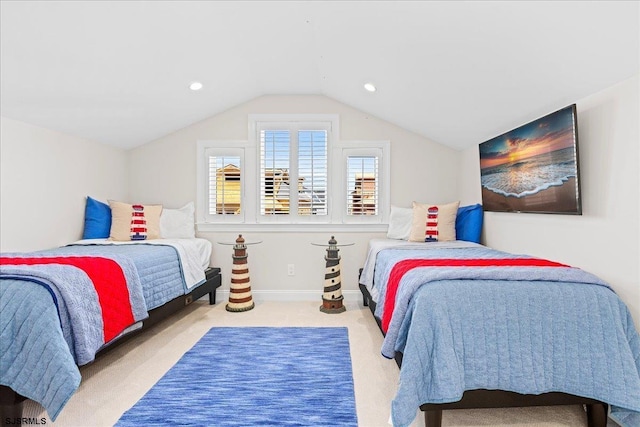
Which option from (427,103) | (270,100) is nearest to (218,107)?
(270,100)

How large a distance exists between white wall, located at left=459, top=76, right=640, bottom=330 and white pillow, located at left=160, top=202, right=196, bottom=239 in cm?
326

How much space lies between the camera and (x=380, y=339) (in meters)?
2.82

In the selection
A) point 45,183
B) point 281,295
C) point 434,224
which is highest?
point 45,183

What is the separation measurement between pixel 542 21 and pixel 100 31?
2408 mm

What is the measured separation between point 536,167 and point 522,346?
4.36 ft

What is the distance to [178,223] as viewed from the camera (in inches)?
152

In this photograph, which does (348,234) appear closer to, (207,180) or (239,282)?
(239,282)

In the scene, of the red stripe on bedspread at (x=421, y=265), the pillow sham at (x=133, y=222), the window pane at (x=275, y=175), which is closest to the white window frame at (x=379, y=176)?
the window pane at (x=275, y=175)

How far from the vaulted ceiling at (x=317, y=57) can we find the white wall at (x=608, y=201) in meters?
0.15

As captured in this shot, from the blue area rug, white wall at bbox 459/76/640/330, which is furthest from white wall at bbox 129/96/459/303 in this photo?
white wall at bbox 459/76/640/330

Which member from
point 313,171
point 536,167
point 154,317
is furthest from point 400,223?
point 154,317

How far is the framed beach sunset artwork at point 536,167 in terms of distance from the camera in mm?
2070

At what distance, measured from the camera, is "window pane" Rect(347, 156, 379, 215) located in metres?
4.04

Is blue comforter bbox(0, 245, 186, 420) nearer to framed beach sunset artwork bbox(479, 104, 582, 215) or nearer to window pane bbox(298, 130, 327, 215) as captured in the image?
window pane bbox(298, 130, 327, 215)
